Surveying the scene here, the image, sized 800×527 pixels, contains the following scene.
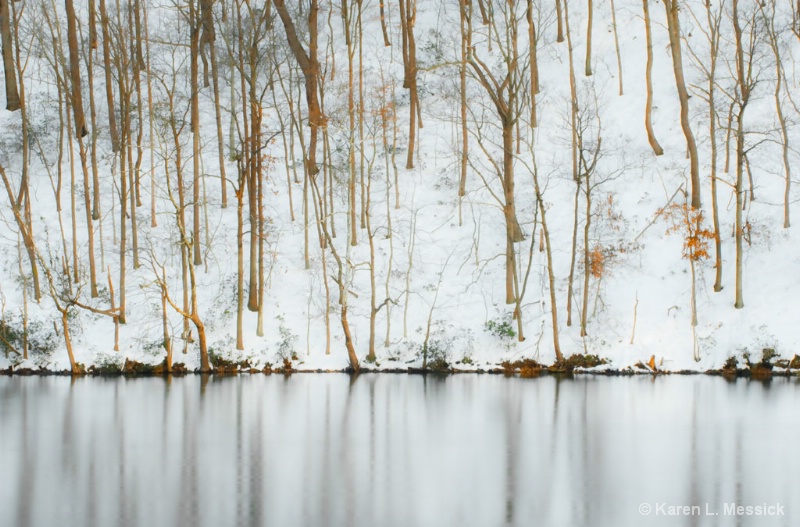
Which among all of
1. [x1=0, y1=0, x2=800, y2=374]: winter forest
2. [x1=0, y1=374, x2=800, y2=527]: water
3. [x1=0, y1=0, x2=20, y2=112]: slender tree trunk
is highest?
[x1=0, y1=0, x2=20, y2=112]: slender tree trunk

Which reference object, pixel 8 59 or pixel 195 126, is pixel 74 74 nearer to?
pixel 8 59

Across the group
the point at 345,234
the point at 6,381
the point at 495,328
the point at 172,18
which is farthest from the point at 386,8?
the point at 6,381

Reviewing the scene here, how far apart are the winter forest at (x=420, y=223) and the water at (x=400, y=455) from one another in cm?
462

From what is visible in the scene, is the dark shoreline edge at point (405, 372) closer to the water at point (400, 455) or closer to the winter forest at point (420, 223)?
the winter forest at point (420, 223)

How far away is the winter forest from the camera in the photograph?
28.1 meters

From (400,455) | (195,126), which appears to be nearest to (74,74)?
(195,126)

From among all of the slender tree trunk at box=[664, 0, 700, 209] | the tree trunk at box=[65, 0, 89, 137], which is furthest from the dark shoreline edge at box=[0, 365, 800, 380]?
the tree trunk at box=[65, 0, 89, 137]

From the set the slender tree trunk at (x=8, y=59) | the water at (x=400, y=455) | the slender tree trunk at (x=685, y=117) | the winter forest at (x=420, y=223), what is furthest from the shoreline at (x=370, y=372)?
the slender tree trunk at (x=8, y=59)

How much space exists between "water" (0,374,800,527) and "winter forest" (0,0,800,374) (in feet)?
15.1

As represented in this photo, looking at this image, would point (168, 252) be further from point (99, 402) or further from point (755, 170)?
point (755, 170)

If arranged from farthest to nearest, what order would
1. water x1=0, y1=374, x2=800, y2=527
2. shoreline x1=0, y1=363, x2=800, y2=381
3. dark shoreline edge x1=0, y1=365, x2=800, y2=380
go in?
shoreline x1=0, y1=363, x2=800, y2=381 < dark shoreline edge x1=0, y1=365, x2=800, y2=380 < water x1=0, y1=374, x2=800, y2=527

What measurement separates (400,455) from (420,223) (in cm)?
1994

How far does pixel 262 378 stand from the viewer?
26812 mm

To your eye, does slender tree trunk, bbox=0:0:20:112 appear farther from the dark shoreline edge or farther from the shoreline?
Result: the shoreline
